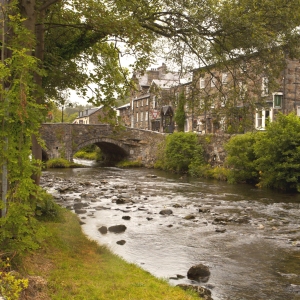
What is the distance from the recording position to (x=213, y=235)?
40.8 ft

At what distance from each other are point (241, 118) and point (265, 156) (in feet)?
43.5

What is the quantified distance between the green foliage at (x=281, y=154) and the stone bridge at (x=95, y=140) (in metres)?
19.2

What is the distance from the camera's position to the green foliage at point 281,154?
22.5m

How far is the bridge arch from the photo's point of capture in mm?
45500

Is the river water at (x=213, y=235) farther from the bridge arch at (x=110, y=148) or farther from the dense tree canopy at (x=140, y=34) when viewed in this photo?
the bridge arch at (x=110, y=148)

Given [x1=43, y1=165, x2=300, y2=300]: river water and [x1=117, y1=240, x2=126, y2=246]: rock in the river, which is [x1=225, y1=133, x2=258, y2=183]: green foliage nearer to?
[x1=43, y1=165, x2=300, y2=300]: river water

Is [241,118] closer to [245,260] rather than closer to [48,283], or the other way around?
[245,260]

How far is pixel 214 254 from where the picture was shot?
10.4 metres

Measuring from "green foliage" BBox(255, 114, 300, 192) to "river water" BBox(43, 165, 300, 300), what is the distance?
1224 millimetres

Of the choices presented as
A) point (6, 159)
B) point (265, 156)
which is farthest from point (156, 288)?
point (265, 156)

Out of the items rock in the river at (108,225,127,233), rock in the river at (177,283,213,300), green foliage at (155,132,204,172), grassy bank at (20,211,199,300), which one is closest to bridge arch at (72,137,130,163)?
green foliage at (155,132,204,172)

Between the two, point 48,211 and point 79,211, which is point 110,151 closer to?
point 79,211

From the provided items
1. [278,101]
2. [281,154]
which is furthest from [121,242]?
[278,101]

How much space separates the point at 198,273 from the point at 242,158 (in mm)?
19109
